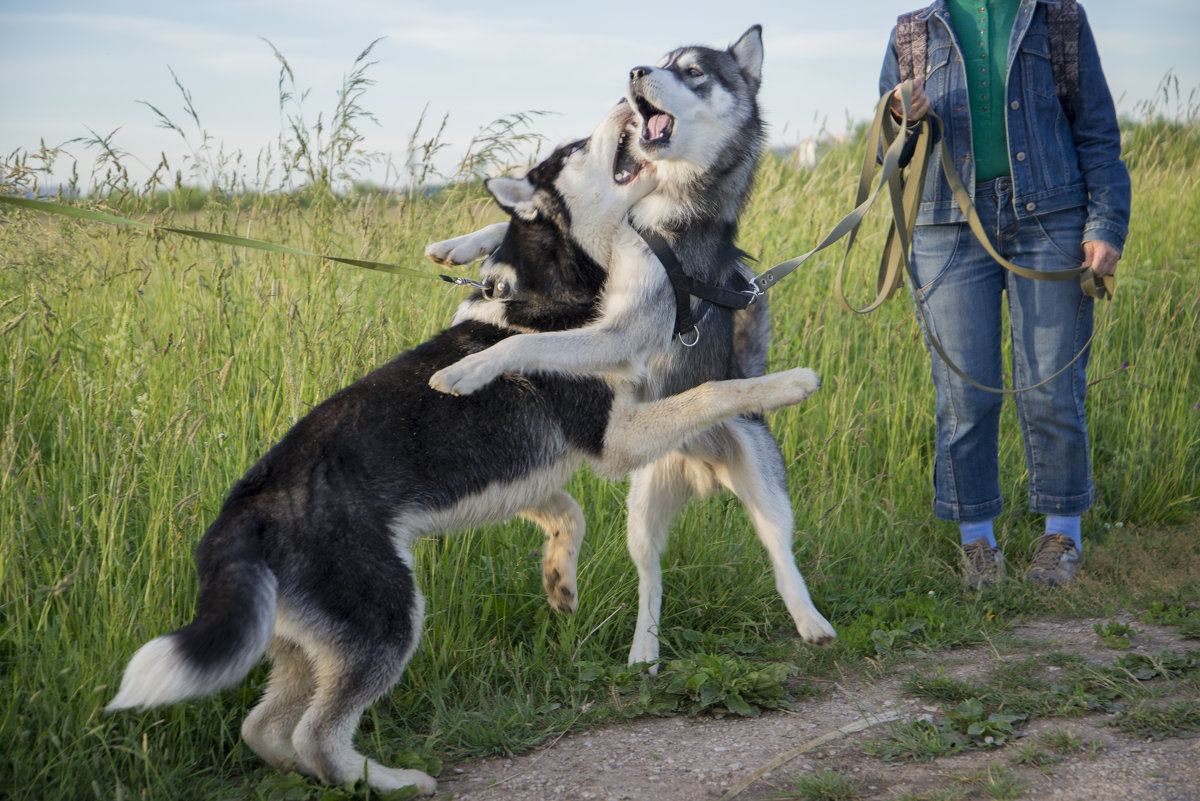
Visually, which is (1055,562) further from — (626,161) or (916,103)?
(626,161)

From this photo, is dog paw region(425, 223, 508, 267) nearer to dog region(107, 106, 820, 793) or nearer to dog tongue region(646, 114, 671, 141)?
dog region(107, 106, 820, 793)

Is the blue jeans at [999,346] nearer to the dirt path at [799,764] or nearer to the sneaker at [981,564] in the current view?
the sneaker at [981,564]

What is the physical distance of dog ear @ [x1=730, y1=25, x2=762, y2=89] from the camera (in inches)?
124

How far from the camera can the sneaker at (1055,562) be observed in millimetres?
3455

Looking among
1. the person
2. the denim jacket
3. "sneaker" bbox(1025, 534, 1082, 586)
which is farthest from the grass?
the denim jacket

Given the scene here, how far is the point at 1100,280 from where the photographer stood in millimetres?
3270

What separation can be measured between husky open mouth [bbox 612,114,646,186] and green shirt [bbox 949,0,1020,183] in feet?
4.69

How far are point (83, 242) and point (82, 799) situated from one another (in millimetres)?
2753

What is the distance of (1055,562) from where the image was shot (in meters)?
3.50

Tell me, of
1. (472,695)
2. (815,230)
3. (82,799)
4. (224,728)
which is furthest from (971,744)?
(815,230)

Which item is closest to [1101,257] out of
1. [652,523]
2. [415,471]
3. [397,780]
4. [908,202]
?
[908,202]

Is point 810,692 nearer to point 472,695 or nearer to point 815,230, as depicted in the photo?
point 472,695

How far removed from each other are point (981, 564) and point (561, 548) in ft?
6.09

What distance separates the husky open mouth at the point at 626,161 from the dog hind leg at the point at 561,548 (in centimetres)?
111
